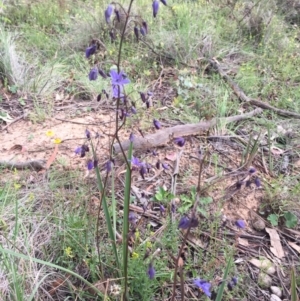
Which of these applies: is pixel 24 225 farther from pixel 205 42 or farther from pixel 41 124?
pixel 205 42

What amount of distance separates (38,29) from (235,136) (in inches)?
108

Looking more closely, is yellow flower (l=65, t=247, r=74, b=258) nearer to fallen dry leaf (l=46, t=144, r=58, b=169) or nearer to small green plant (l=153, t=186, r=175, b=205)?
small green plant (l=153, t=186, r=175, b=205)

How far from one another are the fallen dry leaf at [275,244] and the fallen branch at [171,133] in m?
0.84

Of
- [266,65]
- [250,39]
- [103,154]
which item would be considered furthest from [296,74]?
[103,154]

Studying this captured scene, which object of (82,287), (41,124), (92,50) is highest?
(92,50)

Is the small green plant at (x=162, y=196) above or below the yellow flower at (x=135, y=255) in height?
below

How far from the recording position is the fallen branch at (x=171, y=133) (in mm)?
2531

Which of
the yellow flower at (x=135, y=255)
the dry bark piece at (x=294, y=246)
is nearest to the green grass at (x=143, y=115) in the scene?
the yellow flower at (x=135, y=255)

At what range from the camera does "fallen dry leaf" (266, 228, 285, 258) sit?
2006 mm

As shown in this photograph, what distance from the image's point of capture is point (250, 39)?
4.43m

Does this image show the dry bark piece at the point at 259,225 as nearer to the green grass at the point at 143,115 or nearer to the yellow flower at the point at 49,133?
the green grass at the point at 143,115

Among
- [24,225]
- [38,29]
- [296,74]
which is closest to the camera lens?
[24,225]

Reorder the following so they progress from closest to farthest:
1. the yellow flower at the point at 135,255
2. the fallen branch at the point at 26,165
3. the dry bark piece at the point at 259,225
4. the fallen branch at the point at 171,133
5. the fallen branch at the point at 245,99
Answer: the yellow flower at the point at 135,255 → the dry bark piece at the point at 259,225 → the fallen branch at the point at 26,165 → the fallen branch at the point at 171,133 → the fallen branch at the point at 245,99

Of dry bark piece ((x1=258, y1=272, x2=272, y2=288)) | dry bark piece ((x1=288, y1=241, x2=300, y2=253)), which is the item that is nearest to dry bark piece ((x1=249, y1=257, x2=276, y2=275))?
dry bark piece ((x1=258, y1=272, x2=272, y2=288))
